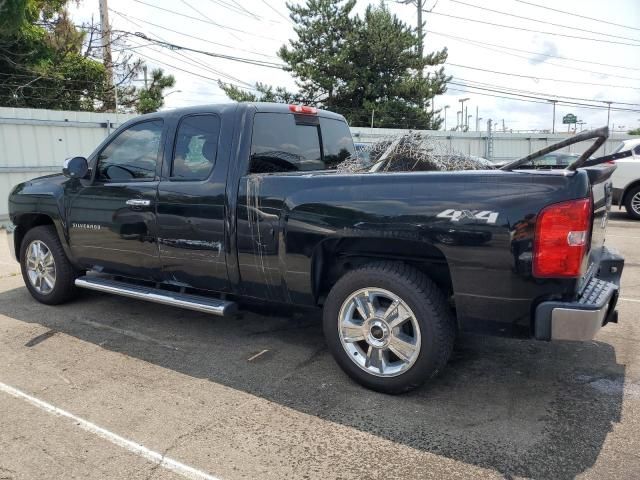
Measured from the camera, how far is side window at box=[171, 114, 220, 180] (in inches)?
161

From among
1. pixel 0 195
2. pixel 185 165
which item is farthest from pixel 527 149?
pixel 185 165

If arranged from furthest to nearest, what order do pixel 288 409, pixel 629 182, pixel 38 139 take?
1. pixel 38 139
2. pixel 629 182
3. pixel 288 409

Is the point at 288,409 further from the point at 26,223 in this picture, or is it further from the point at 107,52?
the point at 107,52

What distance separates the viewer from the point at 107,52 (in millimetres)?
24234

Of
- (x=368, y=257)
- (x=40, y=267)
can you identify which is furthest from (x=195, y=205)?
(x=40, y=267)

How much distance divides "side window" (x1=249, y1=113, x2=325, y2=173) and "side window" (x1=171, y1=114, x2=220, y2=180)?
1.07 feet

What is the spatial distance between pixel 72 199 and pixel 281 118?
2196 mm

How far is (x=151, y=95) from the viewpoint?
25.5 metres

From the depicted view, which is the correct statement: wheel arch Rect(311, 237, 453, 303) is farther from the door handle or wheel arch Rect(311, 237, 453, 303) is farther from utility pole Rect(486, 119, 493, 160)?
utility pole Rect(486, 119, 493, 160)

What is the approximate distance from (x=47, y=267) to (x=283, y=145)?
9.60ft

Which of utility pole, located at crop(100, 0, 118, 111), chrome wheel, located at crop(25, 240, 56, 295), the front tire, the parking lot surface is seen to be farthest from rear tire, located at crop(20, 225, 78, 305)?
utility pole, located at crop(100, 0, 118, 111)

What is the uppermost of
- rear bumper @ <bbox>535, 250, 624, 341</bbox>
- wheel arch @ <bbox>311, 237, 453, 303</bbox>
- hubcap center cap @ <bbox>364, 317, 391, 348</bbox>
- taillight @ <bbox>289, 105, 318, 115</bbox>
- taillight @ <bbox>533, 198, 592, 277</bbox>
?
taillight @ <bbox>289, 105, 318, 115</bbox>

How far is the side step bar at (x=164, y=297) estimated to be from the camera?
3.99 metres

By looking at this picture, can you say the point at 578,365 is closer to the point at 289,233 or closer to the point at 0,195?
the point at 289,233
